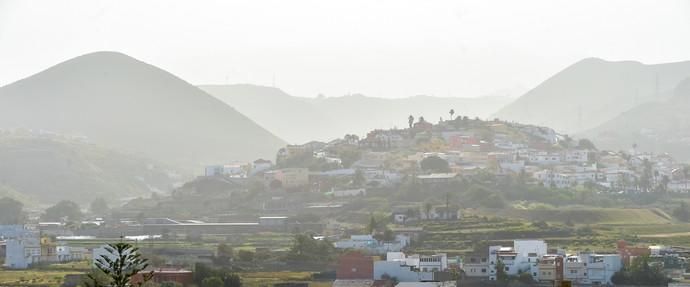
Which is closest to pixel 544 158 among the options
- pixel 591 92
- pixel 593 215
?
pixel 593 215

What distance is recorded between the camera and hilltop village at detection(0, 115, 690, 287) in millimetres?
41000

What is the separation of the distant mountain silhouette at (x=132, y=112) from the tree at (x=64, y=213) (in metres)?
47.0

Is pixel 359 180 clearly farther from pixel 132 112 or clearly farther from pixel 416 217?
pixel 132 112

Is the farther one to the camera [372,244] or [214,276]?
[372,244]

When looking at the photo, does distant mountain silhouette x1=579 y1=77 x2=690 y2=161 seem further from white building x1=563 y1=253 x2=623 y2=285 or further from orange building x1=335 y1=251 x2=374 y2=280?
orange building x1=335 y1=251 x2=374 y2=280

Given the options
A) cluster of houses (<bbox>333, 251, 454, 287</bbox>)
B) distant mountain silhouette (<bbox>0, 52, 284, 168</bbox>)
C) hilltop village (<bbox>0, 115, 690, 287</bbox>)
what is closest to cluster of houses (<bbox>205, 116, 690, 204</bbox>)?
hilltop village (<bbox>0, 115, 690, 287</bbox>)

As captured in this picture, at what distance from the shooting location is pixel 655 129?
109625 mm

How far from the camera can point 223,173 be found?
71.6m

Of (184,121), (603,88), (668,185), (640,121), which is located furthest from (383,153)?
(603,88)

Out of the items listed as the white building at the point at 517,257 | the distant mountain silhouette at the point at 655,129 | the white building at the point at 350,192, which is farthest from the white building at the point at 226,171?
the distant mountain silhouette at the point at 655,129

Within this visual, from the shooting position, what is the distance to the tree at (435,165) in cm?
6538

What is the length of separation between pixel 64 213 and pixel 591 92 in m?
110

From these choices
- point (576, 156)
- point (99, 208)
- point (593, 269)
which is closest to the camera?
point (593, 269)

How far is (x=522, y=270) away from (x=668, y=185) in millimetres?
24371
